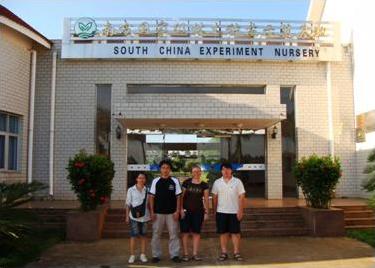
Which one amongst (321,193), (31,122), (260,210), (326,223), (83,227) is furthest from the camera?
(31,122)

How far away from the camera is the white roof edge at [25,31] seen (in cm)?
1278

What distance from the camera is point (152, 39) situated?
48.3ft

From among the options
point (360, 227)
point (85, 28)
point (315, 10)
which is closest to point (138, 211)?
point (360, 227)

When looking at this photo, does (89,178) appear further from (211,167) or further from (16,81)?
(211,167)

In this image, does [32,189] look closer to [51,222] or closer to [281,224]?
[51,222]

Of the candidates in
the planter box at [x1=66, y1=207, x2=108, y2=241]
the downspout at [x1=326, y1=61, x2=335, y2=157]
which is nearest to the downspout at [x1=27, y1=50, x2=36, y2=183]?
the planter box at [x1=66, y1=207, x2=108, y2=241]

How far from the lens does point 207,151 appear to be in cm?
1550

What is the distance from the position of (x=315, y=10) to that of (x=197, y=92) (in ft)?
23.7

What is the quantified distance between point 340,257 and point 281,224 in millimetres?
2610

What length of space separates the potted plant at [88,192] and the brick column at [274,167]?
625 cm

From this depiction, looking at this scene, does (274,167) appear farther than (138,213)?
Yes

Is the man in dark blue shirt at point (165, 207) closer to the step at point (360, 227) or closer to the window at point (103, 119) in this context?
the step at point (360, 227)

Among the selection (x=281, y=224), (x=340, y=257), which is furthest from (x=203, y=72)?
(x=340, y=257)

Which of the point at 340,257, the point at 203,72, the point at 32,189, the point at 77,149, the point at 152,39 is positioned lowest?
the point at 340,257
